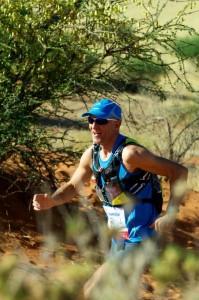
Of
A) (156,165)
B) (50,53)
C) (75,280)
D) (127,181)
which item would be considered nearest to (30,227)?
(50,53)

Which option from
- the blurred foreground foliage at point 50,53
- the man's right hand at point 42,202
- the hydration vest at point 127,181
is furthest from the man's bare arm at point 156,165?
the blurred foreground foliage at point 50,53

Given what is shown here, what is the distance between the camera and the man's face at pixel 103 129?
14.7 feet

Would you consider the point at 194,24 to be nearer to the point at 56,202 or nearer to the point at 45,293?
the point at 56,202

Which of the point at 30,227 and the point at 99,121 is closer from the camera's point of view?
the point at 99,121

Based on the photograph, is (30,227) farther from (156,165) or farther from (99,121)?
(156,165)

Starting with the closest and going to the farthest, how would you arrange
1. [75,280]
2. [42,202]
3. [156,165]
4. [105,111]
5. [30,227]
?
[75,280], [156,165], [105,111], [42,202], [30,227]

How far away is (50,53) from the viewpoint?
8.20 meters

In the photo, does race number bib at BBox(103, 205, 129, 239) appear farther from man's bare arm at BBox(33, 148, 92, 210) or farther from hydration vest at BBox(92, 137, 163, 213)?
man's bare arm at BBox(33, 148, 92, 210)

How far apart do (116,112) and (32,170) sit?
4.09 m

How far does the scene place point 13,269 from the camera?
2141mm

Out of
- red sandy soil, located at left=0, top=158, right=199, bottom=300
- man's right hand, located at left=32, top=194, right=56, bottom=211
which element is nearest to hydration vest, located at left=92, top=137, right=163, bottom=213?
man's right hand, located at left=32, top=194, right=56, bottom=211

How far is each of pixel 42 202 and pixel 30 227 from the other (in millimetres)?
3710

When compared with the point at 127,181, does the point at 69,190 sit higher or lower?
lower

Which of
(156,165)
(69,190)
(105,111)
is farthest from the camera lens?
(69,190)
